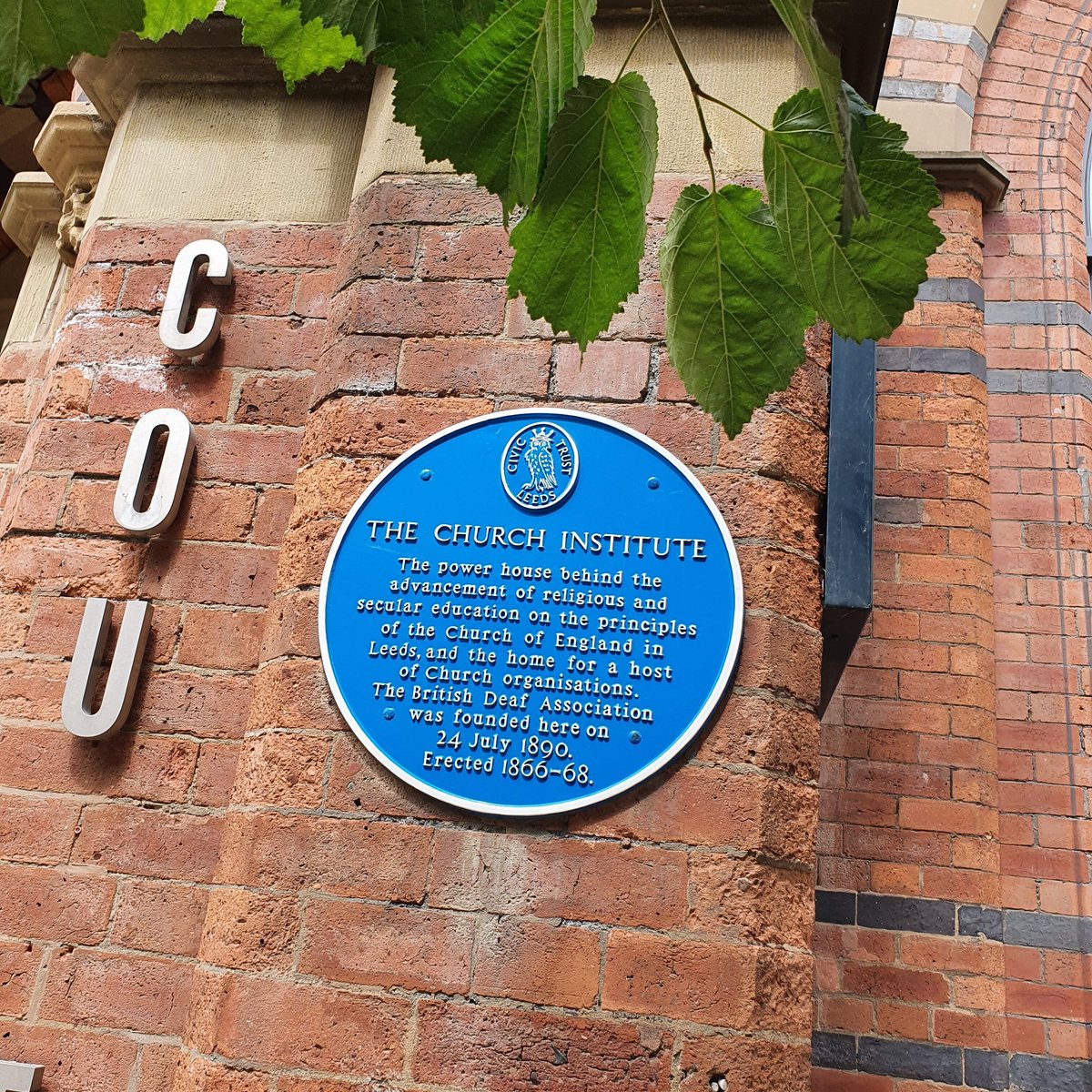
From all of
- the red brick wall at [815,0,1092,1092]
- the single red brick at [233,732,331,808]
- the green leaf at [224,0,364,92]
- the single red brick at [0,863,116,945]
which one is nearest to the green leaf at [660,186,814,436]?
the green leaf at [224,0,364,92]

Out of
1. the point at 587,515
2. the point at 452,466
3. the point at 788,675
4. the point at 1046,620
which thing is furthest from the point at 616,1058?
the point at 1046,620

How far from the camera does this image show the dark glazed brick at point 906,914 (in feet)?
9.29

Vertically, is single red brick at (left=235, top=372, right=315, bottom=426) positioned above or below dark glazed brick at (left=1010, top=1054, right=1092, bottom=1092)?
above

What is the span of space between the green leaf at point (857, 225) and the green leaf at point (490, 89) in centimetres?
15

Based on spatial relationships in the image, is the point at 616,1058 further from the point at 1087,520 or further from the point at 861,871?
the point at 1087,520

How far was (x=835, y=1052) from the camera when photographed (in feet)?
9.02

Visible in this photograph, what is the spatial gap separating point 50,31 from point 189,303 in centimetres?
196

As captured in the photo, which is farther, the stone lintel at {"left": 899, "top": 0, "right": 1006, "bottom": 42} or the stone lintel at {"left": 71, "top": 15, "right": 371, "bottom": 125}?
the stone lintel at {"left": 899, "top": 0, "right": 1006, "bottom": 42}

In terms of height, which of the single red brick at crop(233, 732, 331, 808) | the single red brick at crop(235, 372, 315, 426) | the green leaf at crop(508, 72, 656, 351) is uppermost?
the single red brick at crop(235, 372, 315, 426)

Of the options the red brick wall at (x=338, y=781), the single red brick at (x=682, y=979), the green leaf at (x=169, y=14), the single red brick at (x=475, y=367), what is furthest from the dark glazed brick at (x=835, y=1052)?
the green leaf at (x=169, y=14)

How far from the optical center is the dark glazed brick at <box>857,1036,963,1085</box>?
8.90 feet

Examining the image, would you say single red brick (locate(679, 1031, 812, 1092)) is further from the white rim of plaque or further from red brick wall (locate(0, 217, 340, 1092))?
red brick wall (locate(0, 217, 340, 1092))

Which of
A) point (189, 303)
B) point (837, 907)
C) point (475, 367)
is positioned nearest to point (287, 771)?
point (475, 367)

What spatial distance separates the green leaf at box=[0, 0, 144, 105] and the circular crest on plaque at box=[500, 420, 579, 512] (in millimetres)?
1360
